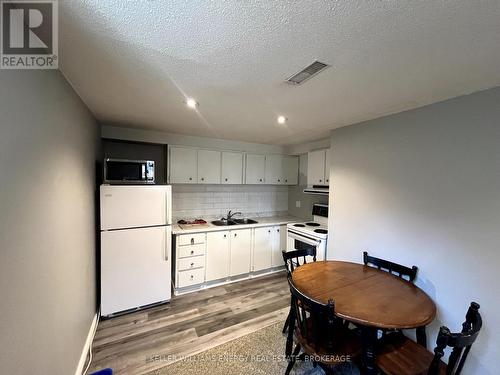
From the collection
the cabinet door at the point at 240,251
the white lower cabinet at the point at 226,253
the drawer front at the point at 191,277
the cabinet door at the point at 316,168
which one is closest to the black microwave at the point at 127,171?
the white lower cabinet at the point at 226,253

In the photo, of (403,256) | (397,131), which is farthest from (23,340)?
(397,131)

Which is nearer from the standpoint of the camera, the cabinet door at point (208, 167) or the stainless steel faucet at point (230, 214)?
the cabinet door at point (208, 167)

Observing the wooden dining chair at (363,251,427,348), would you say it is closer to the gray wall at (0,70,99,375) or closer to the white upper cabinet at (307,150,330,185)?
the white upper cabinet at (307,150,330,185)

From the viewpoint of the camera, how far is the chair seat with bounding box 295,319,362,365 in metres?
1.48

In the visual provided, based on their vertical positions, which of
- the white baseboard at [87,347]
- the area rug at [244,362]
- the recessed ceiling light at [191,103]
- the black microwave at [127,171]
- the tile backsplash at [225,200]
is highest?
the recessed ceiling light at [191,103]

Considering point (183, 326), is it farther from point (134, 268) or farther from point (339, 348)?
point (339, 348)

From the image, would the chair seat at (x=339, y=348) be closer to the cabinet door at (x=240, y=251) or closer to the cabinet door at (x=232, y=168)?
the cabinet door at (x=240, y=251)

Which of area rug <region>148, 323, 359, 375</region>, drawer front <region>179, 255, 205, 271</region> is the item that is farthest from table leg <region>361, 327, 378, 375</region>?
drawer front <region>179, 255, 205, 271</region>

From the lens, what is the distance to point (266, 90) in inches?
66.9

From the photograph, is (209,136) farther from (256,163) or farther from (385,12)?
(385,12)

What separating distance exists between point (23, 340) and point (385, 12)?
217 centimetres

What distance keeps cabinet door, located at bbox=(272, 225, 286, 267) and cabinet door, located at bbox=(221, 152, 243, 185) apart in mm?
1089

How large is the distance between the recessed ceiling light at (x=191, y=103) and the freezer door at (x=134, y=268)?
5.01 feet

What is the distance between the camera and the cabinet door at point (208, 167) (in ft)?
11.3
